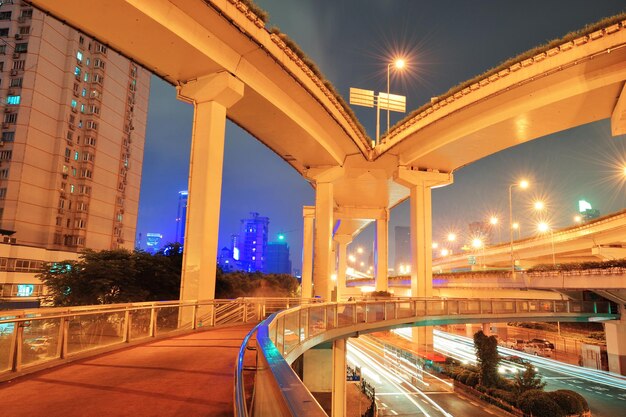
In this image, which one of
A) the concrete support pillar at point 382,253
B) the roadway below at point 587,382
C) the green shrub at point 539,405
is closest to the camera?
the green shrub at point 539,405

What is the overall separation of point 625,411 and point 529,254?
3531 cm

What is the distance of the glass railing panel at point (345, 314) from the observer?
1543 cm

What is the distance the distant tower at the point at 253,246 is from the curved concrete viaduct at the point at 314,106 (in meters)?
154

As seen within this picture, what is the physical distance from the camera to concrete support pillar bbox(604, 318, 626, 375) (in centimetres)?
2825

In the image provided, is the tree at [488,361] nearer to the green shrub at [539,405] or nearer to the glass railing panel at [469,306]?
the glass railing panel at [469,306]

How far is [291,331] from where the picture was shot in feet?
29.9

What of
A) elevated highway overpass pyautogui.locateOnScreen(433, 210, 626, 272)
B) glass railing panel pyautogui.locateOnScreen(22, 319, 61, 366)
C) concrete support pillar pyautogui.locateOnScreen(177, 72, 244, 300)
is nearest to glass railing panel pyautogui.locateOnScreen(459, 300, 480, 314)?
concrete support pillar pyautogui.locateOnScreen(177, 72, 244, 300)

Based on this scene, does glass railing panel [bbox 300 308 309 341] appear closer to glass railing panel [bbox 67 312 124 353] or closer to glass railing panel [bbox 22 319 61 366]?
glass railing panel [bbox 67 312 124 353]

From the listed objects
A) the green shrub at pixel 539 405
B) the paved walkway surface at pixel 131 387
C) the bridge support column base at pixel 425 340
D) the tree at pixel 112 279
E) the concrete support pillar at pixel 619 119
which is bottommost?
the green shrub at pixel 539 405

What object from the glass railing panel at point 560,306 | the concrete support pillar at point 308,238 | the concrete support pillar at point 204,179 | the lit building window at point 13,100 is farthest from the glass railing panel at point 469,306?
the lit building window at point 13,100

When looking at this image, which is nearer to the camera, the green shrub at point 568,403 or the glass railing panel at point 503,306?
the green shrub at point 568,403

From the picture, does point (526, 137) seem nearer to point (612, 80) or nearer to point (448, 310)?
point (612, 80)

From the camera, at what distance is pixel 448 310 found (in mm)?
22125

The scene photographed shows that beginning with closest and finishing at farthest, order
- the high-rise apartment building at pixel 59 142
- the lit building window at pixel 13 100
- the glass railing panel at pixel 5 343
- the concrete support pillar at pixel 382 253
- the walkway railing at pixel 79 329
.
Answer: the glass railing panel at pixel 5 343
the walkway railing at pixel 79 329
the concrete support pillar at pixel 382 253
the high-rise apartment building at pixel 59 142
the lit building window at pixel 13 100
